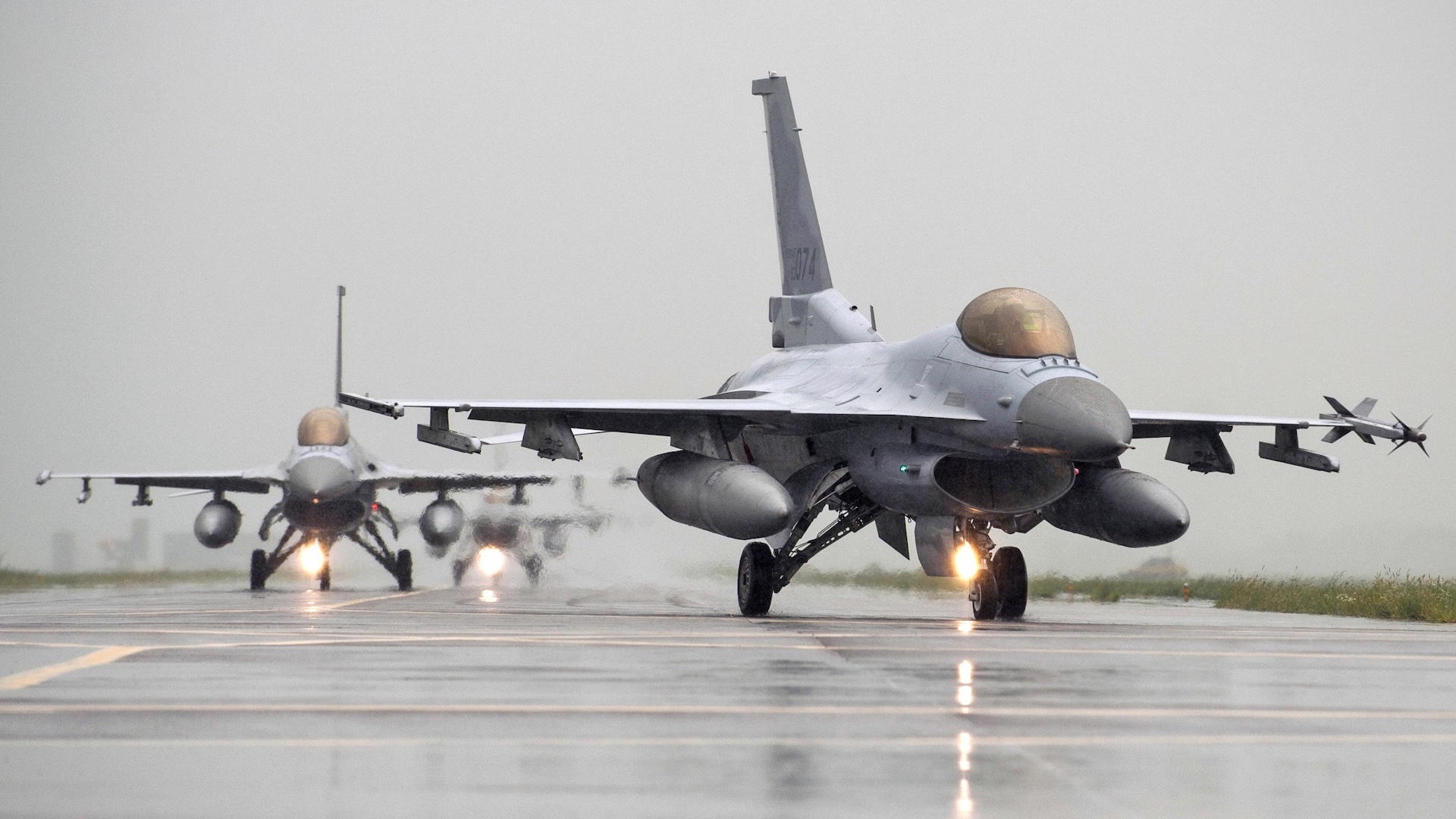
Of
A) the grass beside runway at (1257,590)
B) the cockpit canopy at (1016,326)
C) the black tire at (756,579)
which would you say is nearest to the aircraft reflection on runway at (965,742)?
the cockpit canopy at (1016,326)

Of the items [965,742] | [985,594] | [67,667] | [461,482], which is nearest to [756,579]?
[985,594]

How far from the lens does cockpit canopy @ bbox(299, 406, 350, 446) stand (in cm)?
2825

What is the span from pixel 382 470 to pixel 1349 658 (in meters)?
22.0

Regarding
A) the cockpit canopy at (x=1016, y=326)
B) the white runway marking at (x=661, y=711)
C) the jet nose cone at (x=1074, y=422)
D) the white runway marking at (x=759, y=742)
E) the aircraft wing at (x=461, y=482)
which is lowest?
the white runway marking at (x=661, y=711)

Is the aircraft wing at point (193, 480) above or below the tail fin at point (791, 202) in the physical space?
below

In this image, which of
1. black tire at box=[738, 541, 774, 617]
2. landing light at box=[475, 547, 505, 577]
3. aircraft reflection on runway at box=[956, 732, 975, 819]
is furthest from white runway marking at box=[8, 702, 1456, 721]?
landing light at box=[475, 547, 505, 577]

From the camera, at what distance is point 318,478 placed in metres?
27.1

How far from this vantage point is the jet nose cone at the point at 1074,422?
14.7 metres

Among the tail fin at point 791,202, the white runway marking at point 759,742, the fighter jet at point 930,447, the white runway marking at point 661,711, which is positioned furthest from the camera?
the tail fin at point 791,202

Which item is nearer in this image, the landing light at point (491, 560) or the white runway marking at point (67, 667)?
the white runway marking at point (67, 667)

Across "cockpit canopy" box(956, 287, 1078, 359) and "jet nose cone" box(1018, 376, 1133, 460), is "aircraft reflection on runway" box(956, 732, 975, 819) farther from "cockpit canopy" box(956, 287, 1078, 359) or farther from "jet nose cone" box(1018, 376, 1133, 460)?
"cockpit canopy" box(956, 287, 1078, 359)

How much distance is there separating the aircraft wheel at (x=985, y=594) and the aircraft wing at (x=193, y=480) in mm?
16638

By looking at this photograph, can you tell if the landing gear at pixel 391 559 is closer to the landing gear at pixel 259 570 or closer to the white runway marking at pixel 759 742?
the landing gear at pixel 259 570

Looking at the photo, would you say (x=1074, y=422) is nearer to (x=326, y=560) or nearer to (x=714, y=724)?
(x=714, y=724)
